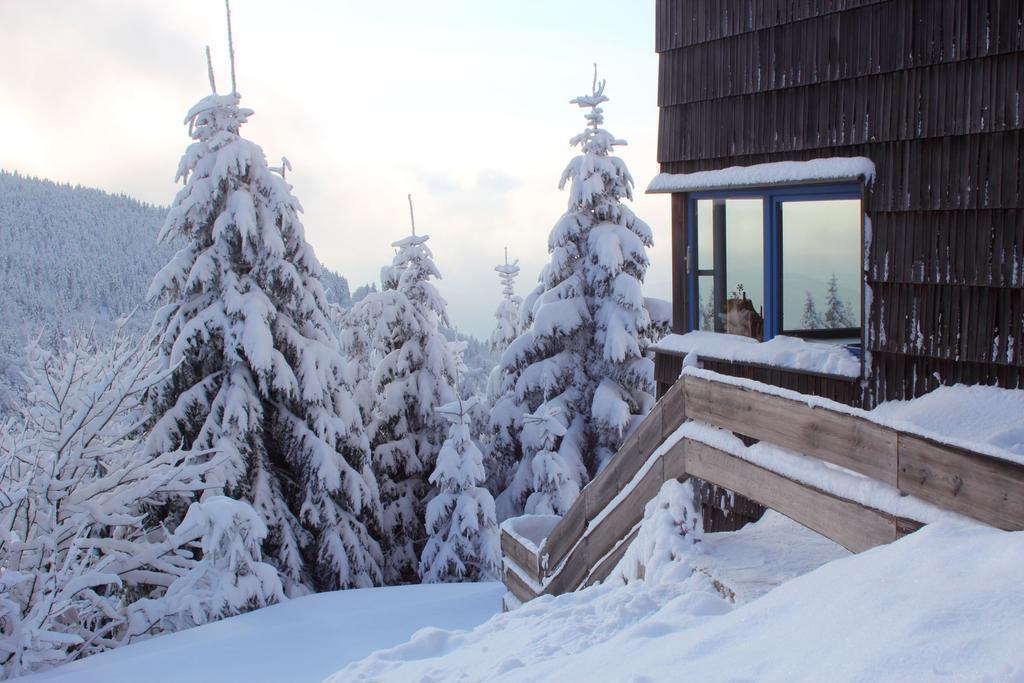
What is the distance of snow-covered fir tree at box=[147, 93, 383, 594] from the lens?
51.4ft

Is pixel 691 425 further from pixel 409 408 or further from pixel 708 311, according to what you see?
pixel 409 408

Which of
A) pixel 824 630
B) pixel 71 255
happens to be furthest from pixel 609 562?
pixel 71 255

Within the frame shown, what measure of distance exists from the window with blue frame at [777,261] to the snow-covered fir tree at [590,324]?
28.6 ft

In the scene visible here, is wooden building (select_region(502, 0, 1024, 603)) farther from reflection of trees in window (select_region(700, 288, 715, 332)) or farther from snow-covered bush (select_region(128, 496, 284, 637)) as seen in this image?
snow-covered bush (select_region(128, 496, 284, 637))

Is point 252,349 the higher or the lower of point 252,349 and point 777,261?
the lower

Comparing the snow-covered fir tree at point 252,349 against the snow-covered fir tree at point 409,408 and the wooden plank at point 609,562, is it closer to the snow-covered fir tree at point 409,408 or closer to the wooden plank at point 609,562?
the snow-covered fir tree at point 409,408

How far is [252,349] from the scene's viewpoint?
1555cm

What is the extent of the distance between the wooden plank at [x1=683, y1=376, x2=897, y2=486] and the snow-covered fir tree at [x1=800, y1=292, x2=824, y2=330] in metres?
2.84

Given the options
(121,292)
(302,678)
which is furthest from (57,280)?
(302,678)

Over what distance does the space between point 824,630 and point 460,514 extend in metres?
15.6

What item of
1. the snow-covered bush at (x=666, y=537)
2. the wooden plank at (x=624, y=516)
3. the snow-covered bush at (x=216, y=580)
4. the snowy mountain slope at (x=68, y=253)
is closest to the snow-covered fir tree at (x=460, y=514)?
the snow-covered bush at (x=216, y=580)


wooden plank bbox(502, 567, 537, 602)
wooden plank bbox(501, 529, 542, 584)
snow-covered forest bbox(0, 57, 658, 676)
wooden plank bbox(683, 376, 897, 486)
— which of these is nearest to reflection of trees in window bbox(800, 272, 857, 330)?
wooden plank bbox(683, 376, 897, 486)

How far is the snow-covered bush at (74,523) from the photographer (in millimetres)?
8164

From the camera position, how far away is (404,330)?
21094 millimetres
